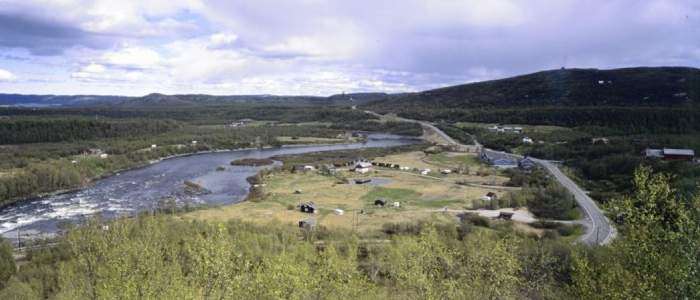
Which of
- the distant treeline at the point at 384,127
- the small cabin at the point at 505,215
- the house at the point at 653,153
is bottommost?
the small cabin at the point at 505,215

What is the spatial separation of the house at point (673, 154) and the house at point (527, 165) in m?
12.9

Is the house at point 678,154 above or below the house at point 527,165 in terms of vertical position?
above

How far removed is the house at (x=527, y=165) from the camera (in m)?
64.4

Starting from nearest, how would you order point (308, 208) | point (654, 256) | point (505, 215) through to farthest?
1. point (654, 256)
2. point (505, 215)
3. point (308, 208)

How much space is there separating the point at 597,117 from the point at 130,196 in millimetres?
82421

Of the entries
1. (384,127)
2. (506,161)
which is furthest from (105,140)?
(506,161)

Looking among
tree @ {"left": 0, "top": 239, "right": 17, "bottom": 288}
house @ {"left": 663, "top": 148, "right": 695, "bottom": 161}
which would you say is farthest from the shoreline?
house @ {"left": 663, "top": 148, "right": 695, "bottom": 161}

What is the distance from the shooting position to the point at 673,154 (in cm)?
5316

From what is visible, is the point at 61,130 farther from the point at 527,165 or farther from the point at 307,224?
the point at 527,165

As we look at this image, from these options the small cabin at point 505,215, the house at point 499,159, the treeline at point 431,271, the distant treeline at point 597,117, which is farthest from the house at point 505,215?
the distant treeline at point 597,117

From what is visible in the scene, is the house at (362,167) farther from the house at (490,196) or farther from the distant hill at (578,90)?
the distant hill at (578,90)

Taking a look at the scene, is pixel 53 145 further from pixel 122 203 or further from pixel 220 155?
pixel 122 203

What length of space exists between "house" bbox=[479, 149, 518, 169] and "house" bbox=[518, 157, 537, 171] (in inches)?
59.9

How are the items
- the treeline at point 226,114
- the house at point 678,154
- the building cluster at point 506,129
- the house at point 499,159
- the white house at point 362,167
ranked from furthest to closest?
1. the treeline at point 226,114
2. the building cluster at point 506,129
3. the white house at point 362,167
4. the house at point 499,159
5. the house at point 678,154
